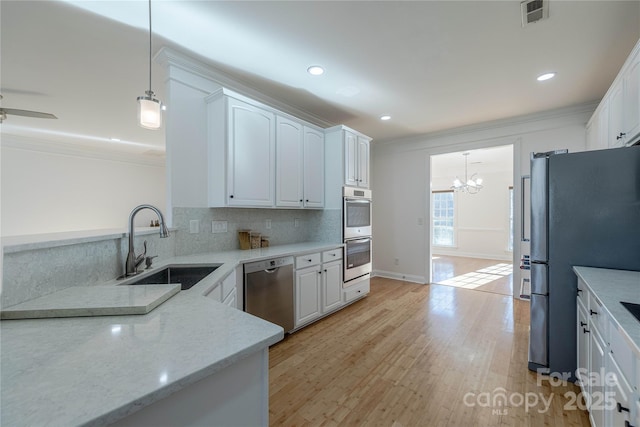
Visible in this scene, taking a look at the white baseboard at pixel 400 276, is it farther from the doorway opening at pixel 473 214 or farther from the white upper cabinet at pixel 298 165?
the white upper cabinet at pixel 298 165

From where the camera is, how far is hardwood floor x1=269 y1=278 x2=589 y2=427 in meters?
1.72

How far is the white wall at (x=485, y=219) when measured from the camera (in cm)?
718

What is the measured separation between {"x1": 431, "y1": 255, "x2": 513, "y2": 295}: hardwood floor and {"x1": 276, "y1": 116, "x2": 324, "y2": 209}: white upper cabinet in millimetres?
3063

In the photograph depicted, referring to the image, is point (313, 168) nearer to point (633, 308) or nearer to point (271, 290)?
point (271, 290)

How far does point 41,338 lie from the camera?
0.85 metres

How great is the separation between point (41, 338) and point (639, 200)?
3181mm

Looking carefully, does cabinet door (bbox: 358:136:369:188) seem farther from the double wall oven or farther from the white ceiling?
the white ceiling

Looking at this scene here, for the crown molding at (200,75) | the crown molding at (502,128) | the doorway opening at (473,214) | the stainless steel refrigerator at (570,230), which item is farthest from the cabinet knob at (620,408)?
the doorway opening at (473,214)

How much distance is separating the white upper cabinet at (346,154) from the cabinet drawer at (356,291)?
4.61 feet

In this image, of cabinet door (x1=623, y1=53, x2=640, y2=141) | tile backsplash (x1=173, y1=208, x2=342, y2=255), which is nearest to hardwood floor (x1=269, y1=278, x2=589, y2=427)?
tile backsplash (x1=173, y1=208, x2=342, y2=255)

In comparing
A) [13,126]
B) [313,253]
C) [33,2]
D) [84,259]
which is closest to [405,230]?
[313,253]

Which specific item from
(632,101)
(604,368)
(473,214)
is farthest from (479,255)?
(604,368)

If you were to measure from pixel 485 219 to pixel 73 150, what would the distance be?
1002cm

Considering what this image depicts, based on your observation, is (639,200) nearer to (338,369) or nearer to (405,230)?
(338,369)
